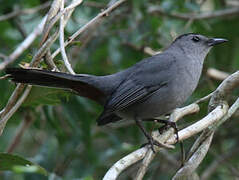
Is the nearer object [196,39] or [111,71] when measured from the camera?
[196,39]

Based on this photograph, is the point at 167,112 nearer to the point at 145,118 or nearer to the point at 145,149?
the point at 145,118

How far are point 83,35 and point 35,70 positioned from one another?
213cm

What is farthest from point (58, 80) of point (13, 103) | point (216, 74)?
point (216, 74)

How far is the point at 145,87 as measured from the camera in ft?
15.1

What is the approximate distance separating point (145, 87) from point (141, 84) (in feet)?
0.17

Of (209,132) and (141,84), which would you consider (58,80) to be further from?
(209,132)

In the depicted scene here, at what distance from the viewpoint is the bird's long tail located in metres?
3.51

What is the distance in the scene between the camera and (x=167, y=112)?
441 centimetres

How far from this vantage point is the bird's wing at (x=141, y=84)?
14.5ft

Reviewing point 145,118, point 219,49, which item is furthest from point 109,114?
point 219,49

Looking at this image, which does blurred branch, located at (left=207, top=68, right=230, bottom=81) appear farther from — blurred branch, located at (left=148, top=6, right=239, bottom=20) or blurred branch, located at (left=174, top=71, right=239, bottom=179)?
blurred branch, located at (left=174, top=71, right=239, bottom=179)

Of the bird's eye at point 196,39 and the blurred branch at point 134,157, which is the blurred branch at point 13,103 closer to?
the blurred branch at point 134,157

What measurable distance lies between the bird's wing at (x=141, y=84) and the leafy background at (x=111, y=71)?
48cm

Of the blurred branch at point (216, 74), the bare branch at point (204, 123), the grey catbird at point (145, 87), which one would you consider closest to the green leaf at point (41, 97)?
the grey catbird at point (145, 87)
